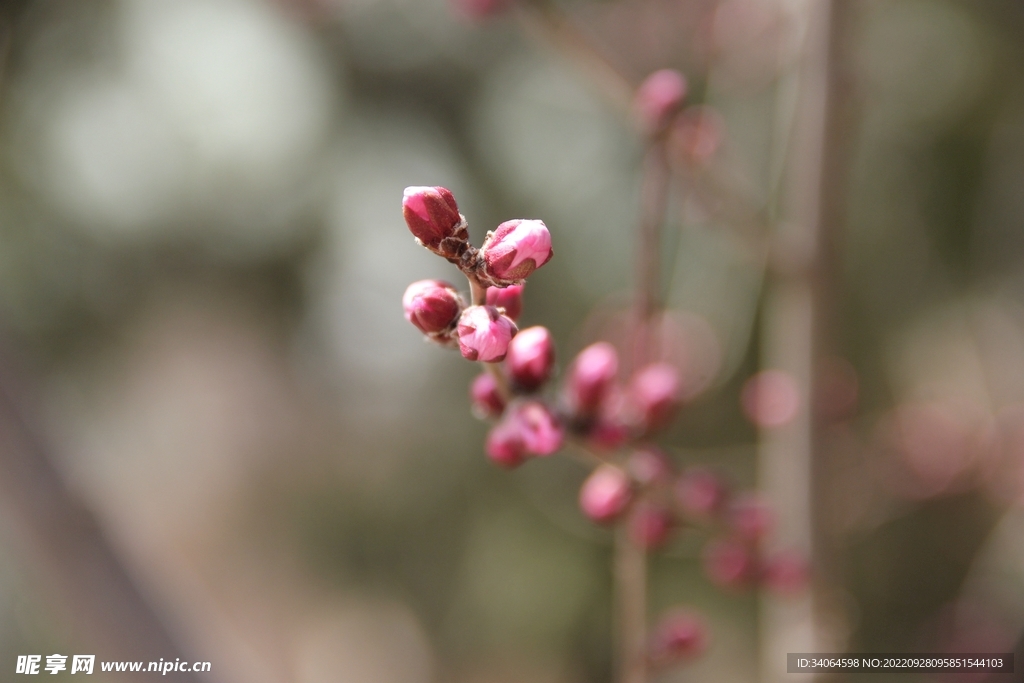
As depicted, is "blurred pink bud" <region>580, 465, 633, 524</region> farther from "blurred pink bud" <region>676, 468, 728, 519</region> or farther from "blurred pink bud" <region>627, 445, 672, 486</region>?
"blurred pink bud" <region>676, 468, 728, 519</region>

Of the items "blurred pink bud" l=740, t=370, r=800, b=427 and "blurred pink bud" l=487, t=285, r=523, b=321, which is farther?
"blurred pink bud" l=740, t=370, r=800, b=427

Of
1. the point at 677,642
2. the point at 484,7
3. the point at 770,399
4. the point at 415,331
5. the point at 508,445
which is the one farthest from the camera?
the point at 415,331

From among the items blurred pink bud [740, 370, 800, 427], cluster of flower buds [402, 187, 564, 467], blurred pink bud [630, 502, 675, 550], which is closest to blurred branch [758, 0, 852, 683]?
blurred pink bud [740, 370, 800, 427]

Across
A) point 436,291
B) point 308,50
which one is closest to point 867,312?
point 436,291

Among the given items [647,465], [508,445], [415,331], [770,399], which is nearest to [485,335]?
[508,445]

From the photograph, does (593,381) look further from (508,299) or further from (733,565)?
(733,565)

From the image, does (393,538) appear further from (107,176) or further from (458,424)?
(107,176)
